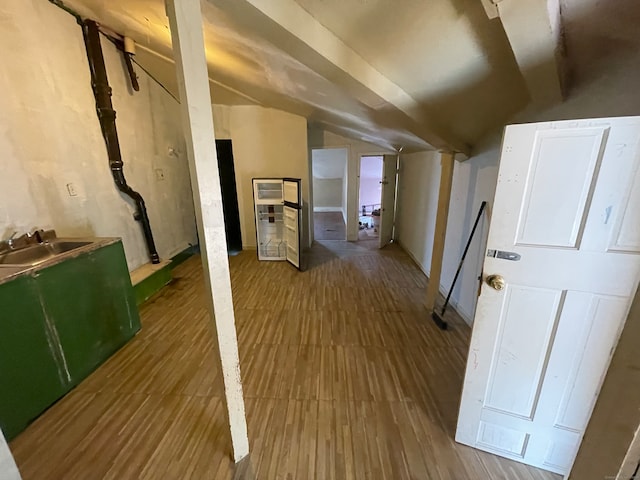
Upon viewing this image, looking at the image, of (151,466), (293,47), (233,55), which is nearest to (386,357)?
(151,466)

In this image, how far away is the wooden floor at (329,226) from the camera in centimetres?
600

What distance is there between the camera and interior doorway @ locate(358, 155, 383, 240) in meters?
6.88

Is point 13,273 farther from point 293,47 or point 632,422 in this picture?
point 632,422

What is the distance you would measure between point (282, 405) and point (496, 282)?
1496 mm

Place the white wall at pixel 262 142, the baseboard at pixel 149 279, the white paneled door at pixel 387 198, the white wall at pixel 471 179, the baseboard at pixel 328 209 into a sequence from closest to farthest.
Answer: the white wall at pixel 471 179, the baseboard at pixel 149 279, the white wall at pixel 262 142, the white paneled door at pixel 387 198, the baseboard at pixel 328 209

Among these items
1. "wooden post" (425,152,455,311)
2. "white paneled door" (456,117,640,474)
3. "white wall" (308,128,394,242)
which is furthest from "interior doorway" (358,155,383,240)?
"white paneled door" (456,117,640,474)

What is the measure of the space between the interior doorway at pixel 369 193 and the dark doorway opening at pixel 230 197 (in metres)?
2.84

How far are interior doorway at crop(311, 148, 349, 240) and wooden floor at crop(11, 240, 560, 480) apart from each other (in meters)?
3.52

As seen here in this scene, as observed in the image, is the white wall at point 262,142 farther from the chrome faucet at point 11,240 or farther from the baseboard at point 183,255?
the chrome faucet at point 11,240

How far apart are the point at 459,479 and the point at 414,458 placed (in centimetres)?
22

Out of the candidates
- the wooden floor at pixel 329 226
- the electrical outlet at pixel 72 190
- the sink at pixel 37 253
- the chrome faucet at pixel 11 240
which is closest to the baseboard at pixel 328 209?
the wooden floor at pixel 329 226

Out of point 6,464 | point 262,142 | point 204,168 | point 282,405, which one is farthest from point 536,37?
point 262,142

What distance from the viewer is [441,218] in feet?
8.52

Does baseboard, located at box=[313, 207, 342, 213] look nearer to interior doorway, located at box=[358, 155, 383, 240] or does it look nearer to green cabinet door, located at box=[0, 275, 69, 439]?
interior doorway, located at box=[358, 155, 383, 240]
